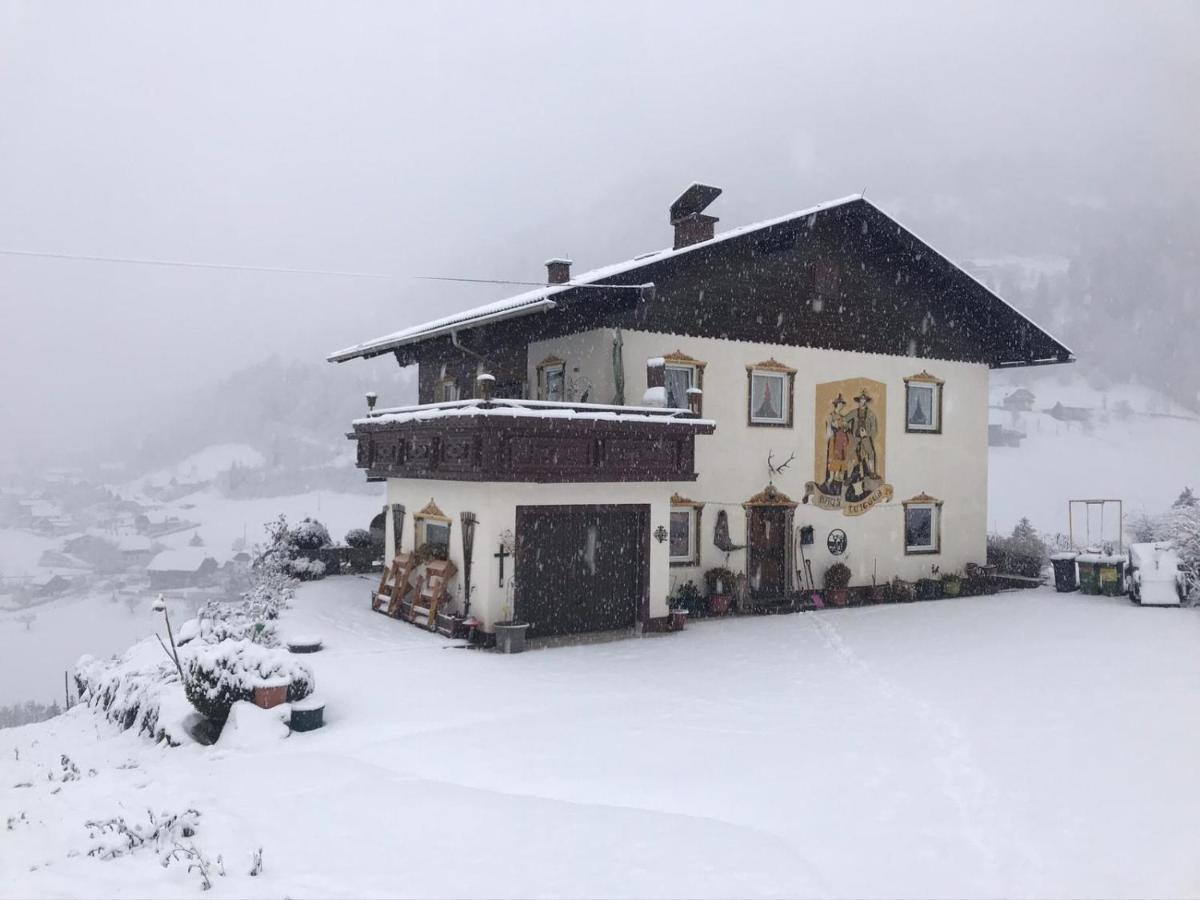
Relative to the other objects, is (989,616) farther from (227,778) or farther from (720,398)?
(227,778)

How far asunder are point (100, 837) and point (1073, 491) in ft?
156

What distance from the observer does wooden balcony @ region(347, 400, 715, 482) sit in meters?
14.3

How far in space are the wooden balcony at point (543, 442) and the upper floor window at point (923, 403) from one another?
7.51 m

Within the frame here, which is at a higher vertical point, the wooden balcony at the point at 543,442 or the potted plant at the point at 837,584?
the wooden balcony at the point at 543,442

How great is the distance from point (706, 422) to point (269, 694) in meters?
9.04

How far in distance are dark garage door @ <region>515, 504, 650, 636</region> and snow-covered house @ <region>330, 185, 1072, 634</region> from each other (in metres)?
0.04

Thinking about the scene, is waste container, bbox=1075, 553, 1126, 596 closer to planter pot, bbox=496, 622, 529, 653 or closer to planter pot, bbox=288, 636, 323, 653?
planter pot, bbox=496, 622, 529, 653

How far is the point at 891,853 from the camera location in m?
6.86

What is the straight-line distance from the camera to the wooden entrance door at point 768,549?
1919cm

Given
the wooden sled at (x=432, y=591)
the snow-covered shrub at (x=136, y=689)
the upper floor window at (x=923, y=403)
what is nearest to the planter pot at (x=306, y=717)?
the snow-covered shrub at (x=136, y=689)

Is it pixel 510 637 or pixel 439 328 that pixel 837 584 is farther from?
pixel 439 328

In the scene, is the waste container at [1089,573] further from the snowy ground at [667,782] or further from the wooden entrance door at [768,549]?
the wooden entrance door at [768,549]

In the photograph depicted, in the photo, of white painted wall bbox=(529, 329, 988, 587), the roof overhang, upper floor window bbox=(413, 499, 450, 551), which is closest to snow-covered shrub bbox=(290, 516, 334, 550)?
the roof overhang

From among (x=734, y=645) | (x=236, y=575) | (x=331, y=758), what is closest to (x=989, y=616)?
(x=734, y=645)
